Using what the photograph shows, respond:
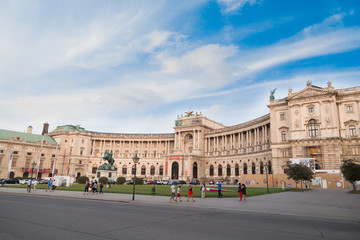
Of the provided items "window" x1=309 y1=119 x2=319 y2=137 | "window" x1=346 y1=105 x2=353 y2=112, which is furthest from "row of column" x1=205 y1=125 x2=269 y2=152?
"window" x1=346 y1=105 x2=353 y2=112

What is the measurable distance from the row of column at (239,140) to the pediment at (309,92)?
572 inches

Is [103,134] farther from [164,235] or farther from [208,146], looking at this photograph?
[164,235]

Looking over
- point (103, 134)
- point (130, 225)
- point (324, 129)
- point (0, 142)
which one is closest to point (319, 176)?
point (324, 129)

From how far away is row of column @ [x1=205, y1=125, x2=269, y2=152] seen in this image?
260 feet

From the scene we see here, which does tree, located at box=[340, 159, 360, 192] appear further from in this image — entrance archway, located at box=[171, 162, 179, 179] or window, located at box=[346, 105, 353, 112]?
entrance archway, located at box=[171, 162, 179, 179]

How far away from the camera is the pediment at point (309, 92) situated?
61438 mm

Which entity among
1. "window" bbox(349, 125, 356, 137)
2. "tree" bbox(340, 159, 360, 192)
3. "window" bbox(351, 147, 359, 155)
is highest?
"window" bbox(349, 125, 356, 137)

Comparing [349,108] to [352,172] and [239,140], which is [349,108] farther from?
[239,140]

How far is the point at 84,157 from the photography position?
114875mm

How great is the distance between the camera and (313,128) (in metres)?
61.8

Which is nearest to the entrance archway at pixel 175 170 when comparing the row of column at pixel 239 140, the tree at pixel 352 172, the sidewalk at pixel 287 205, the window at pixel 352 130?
the row of column at pixel 239 140

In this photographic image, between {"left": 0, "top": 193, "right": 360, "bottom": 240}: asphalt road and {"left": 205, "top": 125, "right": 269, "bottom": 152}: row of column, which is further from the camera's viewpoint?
{"left": 205, "top": 125, "right": 269, "bottom": 152}: row of column

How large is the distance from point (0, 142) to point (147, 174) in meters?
58.1

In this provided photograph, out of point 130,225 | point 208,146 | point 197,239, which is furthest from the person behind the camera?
point 208,146
